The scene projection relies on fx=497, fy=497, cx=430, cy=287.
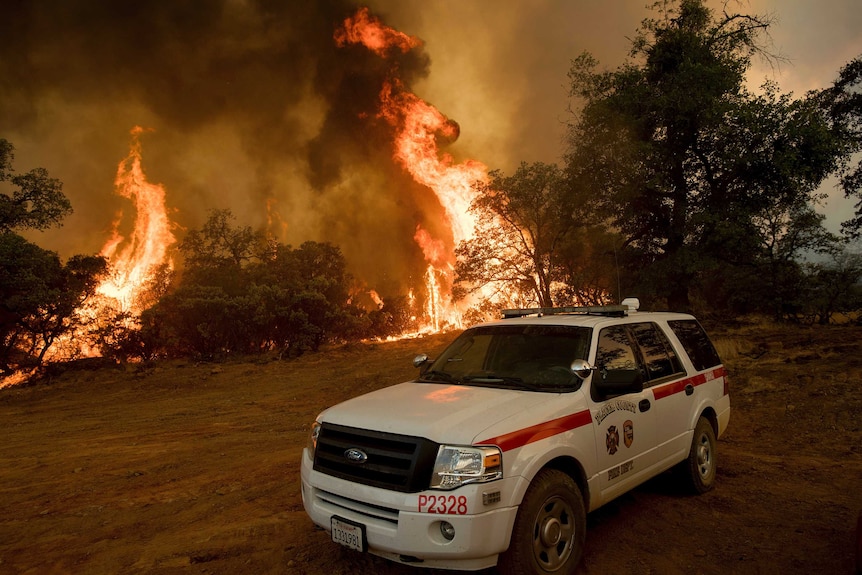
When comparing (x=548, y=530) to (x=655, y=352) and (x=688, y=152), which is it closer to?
(x=655, y=352)

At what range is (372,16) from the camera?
5678 cm

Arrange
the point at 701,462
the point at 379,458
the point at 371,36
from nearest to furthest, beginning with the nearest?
the point at 379,458, the point at 701,462, the point at 371,36

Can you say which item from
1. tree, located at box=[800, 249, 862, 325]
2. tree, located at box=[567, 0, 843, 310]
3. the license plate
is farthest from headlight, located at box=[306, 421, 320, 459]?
tree, located at box=[800, 249, 862, 325]

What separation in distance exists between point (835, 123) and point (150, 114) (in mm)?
48635

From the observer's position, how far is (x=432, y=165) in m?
36.2

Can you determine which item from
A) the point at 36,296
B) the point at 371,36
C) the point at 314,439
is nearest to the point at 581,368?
the point at 314,439

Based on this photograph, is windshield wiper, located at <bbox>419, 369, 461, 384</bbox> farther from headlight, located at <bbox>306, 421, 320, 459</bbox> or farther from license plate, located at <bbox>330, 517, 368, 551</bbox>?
license plate, located at <bbox>330, 517, 368, 551</bbox>

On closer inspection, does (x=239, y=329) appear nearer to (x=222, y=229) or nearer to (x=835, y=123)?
(x=222, y=229)

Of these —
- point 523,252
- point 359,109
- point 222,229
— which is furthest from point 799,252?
point 359,109

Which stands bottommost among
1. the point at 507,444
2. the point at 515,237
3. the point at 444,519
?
the point at 444,519

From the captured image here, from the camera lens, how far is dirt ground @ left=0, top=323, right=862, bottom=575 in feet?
14.2

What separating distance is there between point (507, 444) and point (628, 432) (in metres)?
1.67

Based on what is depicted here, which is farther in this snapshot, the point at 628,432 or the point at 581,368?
the point at 628,432

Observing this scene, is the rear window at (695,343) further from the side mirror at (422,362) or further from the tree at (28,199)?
the tree at (28,199)
